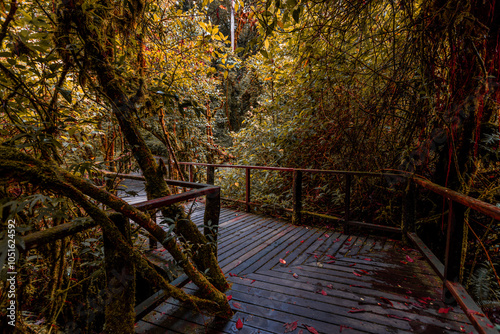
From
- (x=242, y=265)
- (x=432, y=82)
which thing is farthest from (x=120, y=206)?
(x=432, y=82)

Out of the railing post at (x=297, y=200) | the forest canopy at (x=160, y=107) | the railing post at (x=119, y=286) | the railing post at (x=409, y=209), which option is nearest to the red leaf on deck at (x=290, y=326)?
the forest canopy at (x=160, y=107)

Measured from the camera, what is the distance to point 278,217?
4.41m

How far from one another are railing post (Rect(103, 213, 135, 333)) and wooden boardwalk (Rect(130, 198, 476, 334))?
44 cm

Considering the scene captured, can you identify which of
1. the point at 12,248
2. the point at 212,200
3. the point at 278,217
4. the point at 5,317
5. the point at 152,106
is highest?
the point at 152,106

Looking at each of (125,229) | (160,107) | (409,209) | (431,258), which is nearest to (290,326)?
(125,229)

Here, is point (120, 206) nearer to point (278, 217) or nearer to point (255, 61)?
point (278, 217)

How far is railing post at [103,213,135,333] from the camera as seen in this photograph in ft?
3.92

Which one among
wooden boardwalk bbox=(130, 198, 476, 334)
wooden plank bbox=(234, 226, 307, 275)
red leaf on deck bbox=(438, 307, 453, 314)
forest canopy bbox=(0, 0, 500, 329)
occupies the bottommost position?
wooden plank bbox=(234, 226, 307, 275)

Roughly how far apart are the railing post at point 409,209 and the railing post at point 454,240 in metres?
1.10

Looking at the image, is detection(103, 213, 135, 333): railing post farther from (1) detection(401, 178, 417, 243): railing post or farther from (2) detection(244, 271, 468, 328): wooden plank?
(1) detection(401, 178, 417, 243): railing post

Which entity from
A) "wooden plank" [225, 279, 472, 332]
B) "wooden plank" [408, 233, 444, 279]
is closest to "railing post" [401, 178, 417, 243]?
"wooden plank" [408, 233, 444, 279]

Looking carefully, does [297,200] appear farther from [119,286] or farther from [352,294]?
[119,286]

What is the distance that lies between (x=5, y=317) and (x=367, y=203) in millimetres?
4169

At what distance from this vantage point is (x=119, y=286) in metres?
1.24
